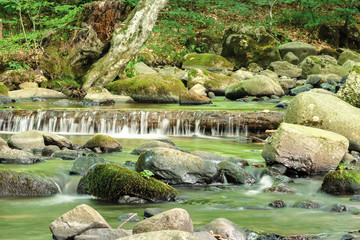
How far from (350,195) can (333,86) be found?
12.2 m

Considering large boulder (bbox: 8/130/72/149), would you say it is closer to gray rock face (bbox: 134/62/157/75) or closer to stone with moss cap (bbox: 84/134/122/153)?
stone with moss cap (bbox: 84/134/122/153)

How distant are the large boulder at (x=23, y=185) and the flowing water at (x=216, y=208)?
0.48 feet

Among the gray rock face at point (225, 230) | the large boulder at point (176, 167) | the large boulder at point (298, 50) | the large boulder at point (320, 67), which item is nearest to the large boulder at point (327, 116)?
the large boulder at point (176, 167)

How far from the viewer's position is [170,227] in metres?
3.24

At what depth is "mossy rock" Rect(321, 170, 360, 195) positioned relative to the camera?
215 inches

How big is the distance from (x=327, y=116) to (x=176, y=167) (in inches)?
123

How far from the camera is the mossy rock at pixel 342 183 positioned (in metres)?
5.46

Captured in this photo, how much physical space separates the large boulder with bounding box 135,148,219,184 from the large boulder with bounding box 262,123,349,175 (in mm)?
1044

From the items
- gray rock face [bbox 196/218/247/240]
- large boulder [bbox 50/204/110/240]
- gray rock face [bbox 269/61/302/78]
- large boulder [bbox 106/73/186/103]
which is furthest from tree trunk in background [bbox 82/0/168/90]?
gray rock face [bbox 196/218/247/240]

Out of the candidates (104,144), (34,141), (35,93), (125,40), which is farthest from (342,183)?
(125,40)

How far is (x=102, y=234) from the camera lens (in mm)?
3350

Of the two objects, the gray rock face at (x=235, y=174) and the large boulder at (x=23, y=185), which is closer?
the large boulder at (x=23, y=185)

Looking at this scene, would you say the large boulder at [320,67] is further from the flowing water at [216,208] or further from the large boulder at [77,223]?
the large boulder at [77,223]

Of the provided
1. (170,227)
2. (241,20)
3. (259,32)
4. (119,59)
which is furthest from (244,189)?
(241,20)
